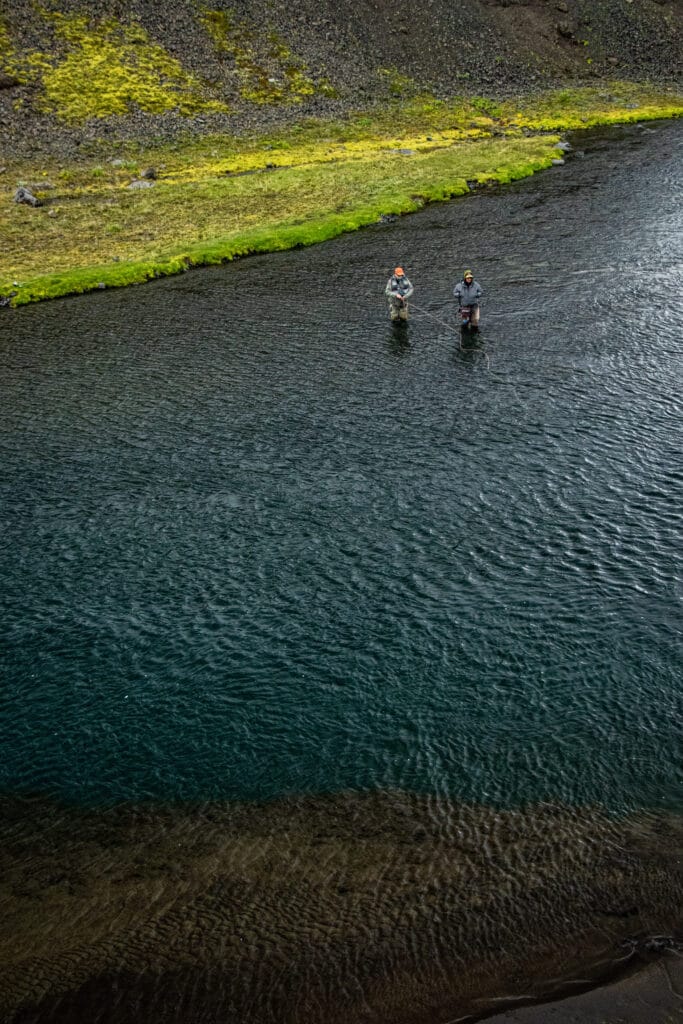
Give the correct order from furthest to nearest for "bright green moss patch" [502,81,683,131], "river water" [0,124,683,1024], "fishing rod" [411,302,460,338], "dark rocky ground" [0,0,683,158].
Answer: "dark rocky ground" [0,0,683,158] → "bright green moss patch" [502,81,683,131] → "fishing rod" [411,302,460,338] → "river water" [0,124,683,1024]

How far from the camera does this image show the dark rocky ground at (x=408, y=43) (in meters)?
114

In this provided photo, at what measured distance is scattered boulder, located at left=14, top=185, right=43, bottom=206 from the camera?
265 ft

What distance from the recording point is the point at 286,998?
54.1 feet

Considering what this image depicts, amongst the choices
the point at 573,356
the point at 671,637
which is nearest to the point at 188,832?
the point at 671,637

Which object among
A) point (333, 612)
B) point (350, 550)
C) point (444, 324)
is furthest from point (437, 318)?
point (333, 612)

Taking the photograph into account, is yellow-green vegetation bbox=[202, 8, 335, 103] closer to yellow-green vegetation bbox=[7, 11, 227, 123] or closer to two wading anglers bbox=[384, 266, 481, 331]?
yellow-green vegetation bbox=[7, 11, 227, 123]

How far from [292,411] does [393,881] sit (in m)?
26.7

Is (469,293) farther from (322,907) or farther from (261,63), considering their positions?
(261,63)

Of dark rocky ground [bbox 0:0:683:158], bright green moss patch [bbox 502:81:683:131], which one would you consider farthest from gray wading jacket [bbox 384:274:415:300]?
bright green moss patch [bbox 502:81:683:131]

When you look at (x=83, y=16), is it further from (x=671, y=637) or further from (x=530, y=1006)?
(x=530, y=1006)

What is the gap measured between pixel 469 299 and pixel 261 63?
297 ft

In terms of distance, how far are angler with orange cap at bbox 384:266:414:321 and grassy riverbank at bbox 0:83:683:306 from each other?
22341mm

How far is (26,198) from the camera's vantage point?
265ft

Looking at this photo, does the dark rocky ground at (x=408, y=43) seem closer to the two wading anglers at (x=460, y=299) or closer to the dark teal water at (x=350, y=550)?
the two wading anglers at (x=460, y=299)
